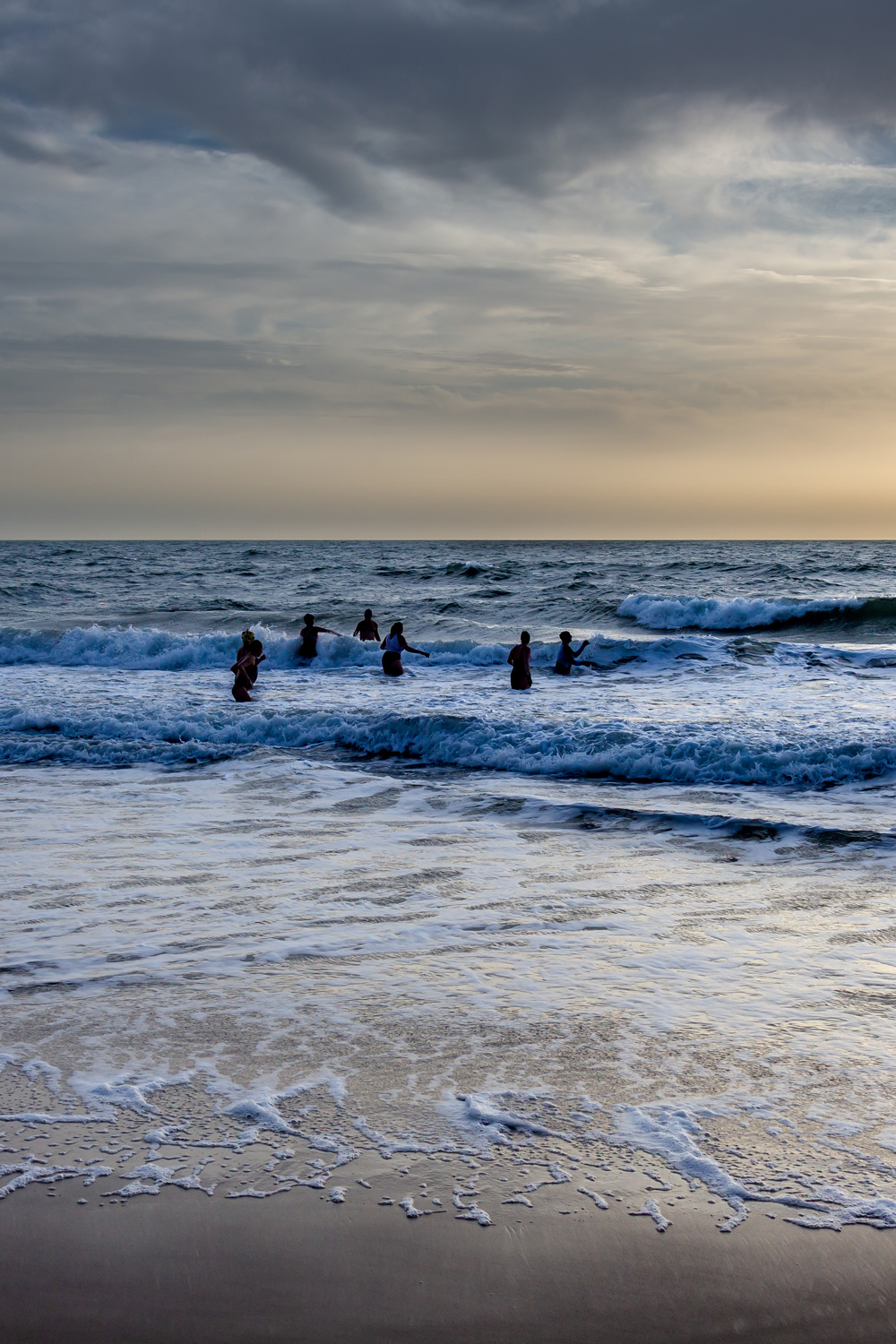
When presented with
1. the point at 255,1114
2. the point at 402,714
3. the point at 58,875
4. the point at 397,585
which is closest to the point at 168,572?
the point at 397,585

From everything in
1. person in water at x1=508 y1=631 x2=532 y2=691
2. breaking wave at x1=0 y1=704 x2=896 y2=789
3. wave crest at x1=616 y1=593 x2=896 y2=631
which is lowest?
breaking wave at x1=0 y1=704 x2=896 y2=789

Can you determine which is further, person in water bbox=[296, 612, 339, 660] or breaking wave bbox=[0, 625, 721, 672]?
breaking wave bbox=[0, 625, 721, 672]

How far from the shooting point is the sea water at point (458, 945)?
3305 mm

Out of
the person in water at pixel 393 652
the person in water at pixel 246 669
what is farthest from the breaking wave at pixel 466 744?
the person in water at pixel 393 652

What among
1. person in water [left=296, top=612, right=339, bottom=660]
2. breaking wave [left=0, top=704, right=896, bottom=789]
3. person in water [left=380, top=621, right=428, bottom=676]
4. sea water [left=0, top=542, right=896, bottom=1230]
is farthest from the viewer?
person in water [left=296, top=612, right=339, bottom=660]

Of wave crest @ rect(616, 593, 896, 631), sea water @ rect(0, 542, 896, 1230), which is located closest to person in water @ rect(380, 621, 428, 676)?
sea water @ rect(0, 542, 896, 1230)

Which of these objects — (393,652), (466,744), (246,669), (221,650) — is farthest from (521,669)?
(221,650)

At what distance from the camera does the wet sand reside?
2.47 m

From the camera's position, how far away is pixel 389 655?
1900 centimetres

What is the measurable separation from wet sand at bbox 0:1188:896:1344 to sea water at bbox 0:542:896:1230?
0.12 m

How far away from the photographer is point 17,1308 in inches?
98.4

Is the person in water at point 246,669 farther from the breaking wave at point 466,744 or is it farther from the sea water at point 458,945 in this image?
the breaking wave at point 466,744

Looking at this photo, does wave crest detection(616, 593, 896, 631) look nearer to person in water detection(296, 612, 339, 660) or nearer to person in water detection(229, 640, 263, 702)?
person in water detection(296, 612, 339, 660)

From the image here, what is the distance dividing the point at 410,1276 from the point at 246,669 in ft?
45.3
